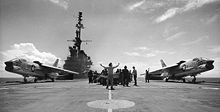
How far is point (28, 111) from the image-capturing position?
4.87 m

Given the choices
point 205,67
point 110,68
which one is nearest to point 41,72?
point 110,68

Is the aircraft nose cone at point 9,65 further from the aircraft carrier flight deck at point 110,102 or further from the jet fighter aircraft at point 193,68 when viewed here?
the jet fighter aircraft at point 193,68

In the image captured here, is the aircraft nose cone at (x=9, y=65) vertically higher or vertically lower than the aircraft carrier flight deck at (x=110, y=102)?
higher

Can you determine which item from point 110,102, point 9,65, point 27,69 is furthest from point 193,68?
point 9,65

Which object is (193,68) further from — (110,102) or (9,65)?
(9,65)

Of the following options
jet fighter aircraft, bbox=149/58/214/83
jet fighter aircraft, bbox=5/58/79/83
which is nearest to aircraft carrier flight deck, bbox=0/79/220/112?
jet fighter aircraft, bbox=149/58/214/83

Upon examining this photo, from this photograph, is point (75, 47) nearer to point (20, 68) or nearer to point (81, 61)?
point (81, 61)

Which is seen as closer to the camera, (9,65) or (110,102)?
(110,102)

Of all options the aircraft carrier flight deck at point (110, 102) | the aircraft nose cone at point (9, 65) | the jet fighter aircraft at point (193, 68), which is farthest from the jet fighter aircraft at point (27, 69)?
the jet fighter aircraft at point (193, 68)

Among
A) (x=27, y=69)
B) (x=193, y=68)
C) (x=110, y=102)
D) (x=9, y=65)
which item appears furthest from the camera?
(x=27, y=69)

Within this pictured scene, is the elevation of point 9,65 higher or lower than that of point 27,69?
higher

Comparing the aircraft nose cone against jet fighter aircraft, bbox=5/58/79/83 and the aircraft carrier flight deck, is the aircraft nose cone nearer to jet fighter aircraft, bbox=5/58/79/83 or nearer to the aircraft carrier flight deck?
jet fighter aircraft, bbox=5/58/79/83

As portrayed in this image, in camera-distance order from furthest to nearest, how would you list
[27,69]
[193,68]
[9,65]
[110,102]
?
[27,69], [193,68], [9,65], [110,102]

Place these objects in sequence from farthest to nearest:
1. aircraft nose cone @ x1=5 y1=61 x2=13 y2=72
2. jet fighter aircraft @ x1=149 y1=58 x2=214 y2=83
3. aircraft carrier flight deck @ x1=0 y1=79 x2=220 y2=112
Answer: aircraft nose cone @ x1=5 y1=61 x2=13 y2=72
jet fighter aircraft @ x1=149 y1=58 x2=214 y2=83
aircraft carrier flight deck @ x1=0 y1=79 x2=220 y2=112
